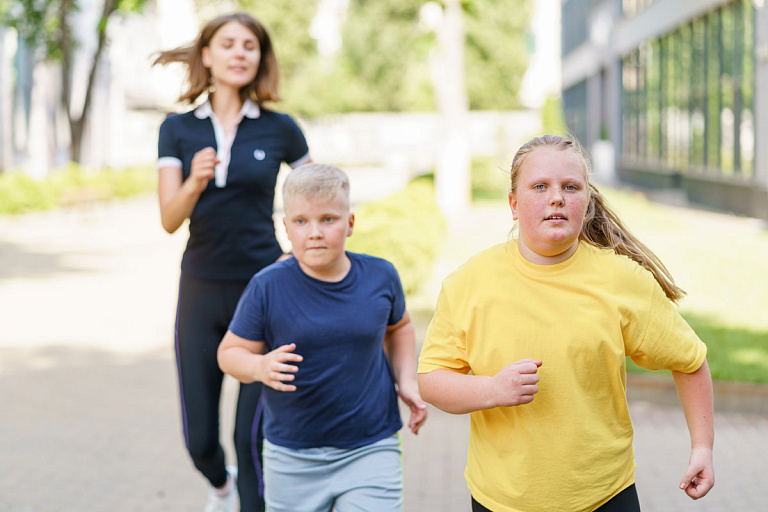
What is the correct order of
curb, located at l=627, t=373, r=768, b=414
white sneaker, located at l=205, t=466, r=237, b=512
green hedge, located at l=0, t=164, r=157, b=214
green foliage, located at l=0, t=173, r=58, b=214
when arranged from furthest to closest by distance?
1. green hedge, located at l=0, t=164, r=157, b=214
2. green foliage, located at l=0, t=173, r=58, b=214
3. curb, located at l=627, t=373, r=768, b=414
4. white sneaker, located at l=205, t=466, r=237, b=512

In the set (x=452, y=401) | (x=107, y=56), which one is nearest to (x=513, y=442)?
Result: (x=452, y=401)

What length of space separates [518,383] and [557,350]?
0.56 ft

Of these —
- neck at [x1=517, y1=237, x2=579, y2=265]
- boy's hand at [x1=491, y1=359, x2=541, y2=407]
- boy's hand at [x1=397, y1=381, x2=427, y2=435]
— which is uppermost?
neck at [x1=517, y1=237, x2=579, y2=265]

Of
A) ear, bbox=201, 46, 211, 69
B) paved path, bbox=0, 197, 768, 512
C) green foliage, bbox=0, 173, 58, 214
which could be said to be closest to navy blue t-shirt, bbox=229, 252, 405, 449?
ear, bbox=201, 46, 211, 69

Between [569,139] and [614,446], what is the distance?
0.74 metres

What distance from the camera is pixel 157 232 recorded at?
20188 millimetres

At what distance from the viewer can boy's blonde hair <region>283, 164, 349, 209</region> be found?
3010 mm

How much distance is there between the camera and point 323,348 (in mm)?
3049

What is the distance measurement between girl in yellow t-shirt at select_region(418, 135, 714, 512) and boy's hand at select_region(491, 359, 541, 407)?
23 millimetres

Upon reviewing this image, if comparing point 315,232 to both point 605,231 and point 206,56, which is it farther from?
point 206,56

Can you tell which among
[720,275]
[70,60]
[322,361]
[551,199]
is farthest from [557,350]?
[70,60]

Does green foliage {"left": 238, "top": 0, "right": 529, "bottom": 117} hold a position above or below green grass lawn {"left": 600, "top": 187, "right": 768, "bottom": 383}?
above

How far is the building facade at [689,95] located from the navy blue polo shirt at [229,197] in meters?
16.4

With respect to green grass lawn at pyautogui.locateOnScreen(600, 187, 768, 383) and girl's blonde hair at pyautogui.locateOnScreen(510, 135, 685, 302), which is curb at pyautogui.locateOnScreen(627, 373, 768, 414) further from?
girl's blonde hair at pyautogui.locateOnScreen(510, 135, 685, 302)
